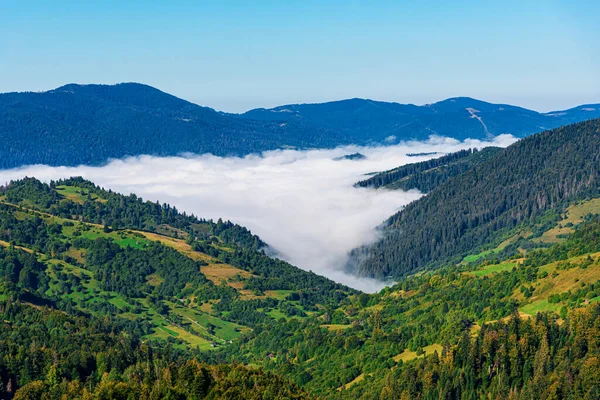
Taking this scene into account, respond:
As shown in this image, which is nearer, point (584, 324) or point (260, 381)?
point (260, 381)

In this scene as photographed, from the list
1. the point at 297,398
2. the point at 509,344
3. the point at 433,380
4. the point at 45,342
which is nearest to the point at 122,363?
the point at 45,342

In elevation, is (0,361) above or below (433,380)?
above

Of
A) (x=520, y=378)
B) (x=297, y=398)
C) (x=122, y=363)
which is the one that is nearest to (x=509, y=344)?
(x=520, y=378)

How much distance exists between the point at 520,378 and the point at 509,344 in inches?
347

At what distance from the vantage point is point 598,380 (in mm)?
175125

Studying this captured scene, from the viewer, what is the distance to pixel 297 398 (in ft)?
575

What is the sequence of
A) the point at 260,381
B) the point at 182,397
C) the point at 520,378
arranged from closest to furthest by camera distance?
the point at 182,397, the point at 260,381, the point at 520,378

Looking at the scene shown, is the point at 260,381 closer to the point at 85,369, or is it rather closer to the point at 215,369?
the point at 215,369

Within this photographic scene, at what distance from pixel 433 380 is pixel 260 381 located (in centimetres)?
3939

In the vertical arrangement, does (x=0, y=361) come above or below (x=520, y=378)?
above

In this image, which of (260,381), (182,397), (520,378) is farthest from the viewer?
(520,378)

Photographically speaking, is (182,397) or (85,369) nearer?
(182,397)

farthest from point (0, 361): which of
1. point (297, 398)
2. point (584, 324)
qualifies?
point (584, 324)

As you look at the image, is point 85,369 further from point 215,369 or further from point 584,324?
point 584,324
